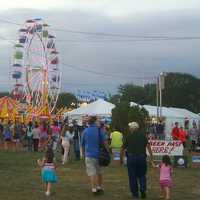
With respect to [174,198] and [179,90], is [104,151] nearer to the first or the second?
[174,198]

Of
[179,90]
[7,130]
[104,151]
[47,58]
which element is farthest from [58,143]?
[179,90]

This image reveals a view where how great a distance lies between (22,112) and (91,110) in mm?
20117

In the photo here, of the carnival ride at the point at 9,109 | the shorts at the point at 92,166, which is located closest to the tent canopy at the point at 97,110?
the carnival ride at the point at 9,109

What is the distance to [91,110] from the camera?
1597 inches

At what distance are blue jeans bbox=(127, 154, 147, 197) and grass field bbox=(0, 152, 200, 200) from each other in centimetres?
28

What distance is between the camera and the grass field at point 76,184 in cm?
1273

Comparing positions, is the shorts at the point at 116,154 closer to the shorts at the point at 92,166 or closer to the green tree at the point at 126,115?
the shorts at the point at 92,166

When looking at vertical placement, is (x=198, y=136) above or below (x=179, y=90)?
below

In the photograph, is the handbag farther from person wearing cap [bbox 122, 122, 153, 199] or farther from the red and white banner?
the red and white banner

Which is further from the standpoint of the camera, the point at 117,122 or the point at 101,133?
the point at 117,122

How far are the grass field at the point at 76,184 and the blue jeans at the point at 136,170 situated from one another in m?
0.28

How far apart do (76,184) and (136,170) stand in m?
Result: 3.13

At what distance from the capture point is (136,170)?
12.4 meters

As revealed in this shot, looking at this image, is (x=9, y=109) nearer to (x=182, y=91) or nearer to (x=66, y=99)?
(x=182, y=91)
